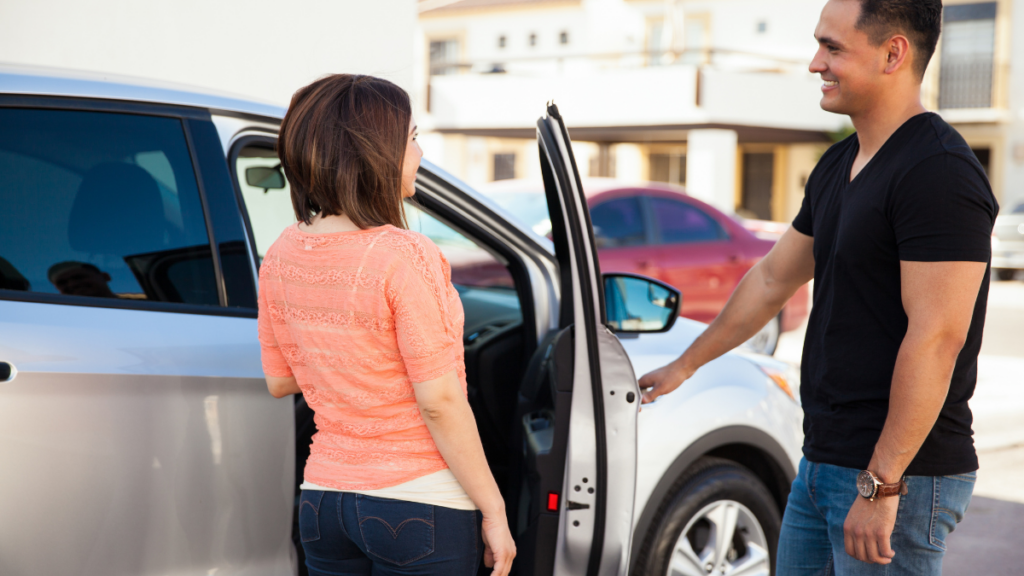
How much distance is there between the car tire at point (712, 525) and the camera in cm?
259

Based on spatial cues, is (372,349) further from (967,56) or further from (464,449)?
(967,56)

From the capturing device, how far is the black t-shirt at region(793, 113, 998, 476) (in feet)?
5.31

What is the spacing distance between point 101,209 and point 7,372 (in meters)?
0.47

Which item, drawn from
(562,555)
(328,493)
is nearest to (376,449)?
(328,493)

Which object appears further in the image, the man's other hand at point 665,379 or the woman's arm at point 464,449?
the man's other hand at point 665,379

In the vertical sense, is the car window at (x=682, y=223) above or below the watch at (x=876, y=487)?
above

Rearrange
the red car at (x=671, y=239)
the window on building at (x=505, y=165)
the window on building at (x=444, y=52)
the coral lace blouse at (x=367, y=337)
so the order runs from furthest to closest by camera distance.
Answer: the window on building at (x=444, y=52) → the window on building at (x=505, y=165) → the red car at (x=671, y=239) → the coral lace blouse at (x=367, y=337)

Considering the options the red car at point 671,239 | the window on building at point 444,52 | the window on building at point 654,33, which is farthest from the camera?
the window on building at point 444,52

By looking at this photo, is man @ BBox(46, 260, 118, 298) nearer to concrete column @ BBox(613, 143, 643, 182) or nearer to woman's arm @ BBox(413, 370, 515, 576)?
woman's arm @ BBox(413, 370, 515, 576)

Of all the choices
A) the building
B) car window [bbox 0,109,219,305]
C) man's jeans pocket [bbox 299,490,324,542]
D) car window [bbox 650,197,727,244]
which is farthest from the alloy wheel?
the building

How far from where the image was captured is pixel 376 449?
157 cm

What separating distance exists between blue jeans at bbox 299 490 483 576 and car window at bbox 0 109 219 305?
0.68 metres

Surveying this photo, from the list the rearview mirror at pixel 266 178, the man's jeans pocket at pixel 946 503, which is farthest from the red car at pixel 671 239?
the man's jeans pocket at pixel 946 503

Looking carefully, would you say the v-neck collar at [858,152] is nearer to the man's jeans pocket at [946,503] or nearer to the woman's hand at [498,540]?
the man's jeans pocket at [946,503]
